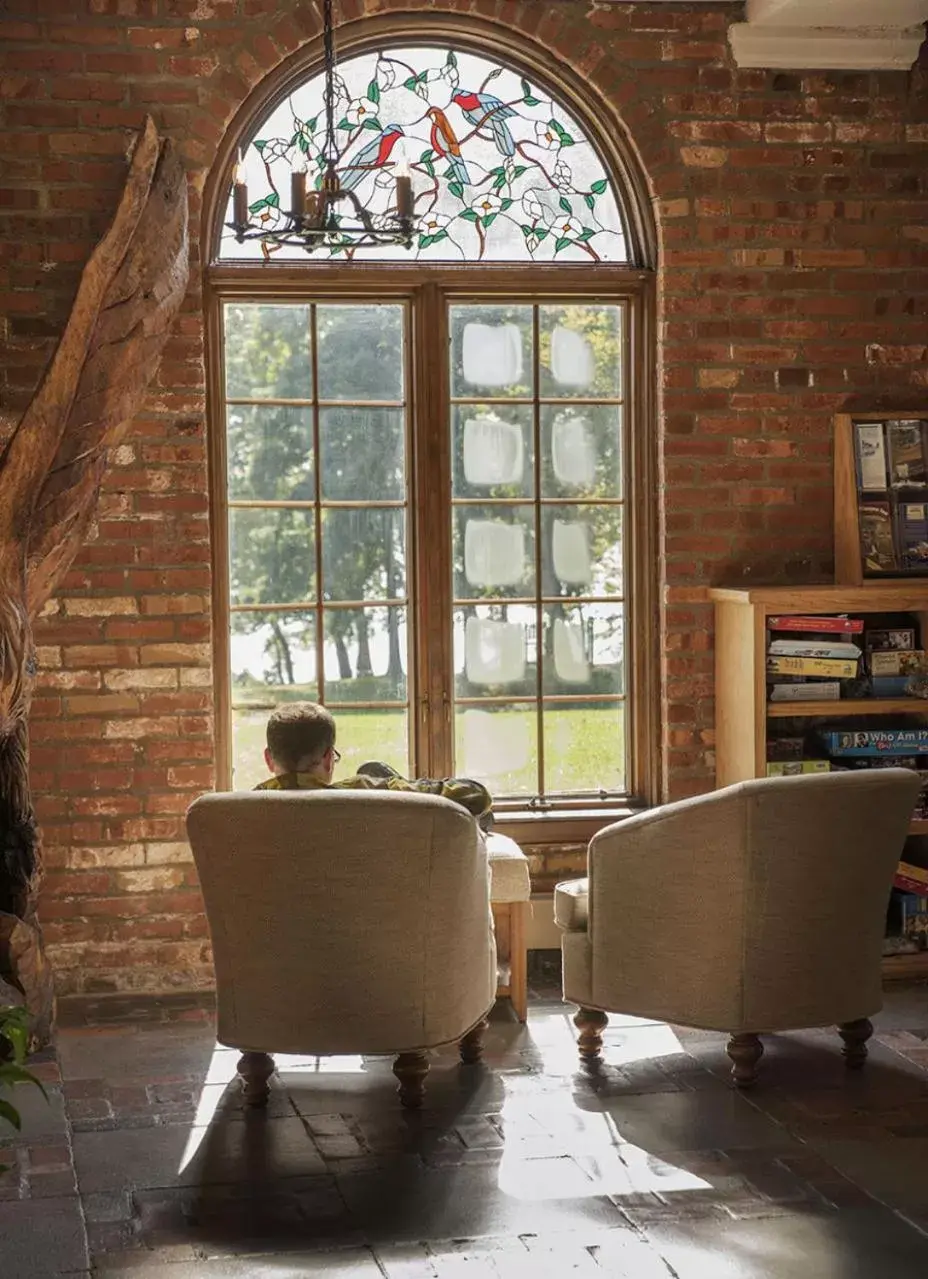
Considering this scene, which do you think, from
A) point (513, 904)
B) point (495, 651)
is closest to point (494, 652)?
point (495, 651)

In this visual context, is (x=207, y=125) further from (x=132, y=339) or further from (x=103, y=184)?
(x=132, y=339)

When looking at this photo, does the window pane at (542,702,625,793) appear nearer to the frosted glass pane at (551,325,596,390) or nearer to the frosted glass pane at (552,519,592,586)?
the frosted glass pane at (552,519,592,586)

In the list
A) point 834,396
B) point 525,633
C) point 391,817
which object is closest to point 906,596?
point 834,396

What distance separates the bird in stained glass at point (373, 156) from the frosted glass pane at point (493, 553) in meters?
1.30

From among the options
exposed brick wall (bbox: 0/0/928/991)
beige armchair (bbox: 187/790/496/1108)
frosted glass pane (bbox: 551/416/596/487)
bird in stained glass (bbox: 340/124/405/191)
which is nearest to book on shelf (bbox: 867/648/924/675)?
exposed brick wall (bbox: 0/0/928/991)

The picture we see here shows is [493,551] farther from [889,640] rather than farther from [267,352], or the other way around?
[889,640]

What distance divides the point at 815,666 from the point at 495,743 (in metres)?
1.22

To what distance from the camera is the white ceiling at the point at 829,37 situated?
585 centimetres

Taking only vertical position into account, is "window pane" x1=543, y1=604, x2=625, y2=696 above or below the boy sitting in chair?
above

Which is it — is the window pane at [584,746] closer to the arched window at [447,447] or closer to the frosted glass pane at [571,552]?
the arched window at [447,447]

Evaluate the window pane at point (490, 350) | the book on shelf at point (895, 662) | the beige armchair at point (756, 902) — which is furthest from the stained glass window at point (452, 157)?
the beige armchair at point (756, 902)

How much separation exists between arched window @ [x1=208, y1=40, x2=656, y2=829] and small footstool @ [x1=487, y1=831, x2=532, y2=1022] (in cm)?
79

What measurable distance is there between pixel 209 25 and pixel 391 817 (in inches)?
119

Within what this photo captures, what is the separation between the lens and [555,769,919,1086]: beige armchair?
4.47 metres
